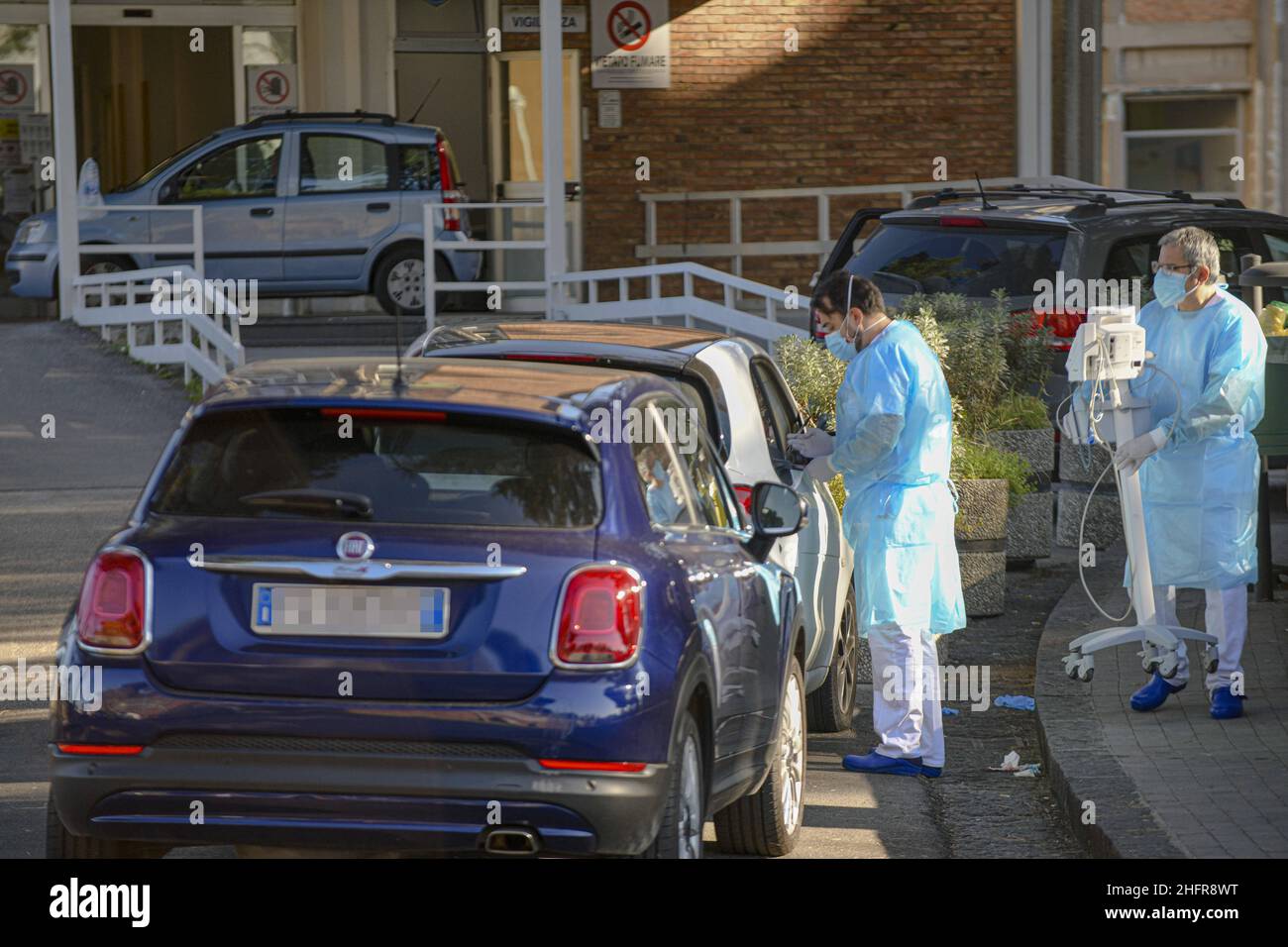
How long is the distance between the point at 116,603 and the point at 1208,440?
4812 mm

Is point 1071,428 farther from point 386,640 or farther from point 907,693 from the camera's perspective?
point 386,640

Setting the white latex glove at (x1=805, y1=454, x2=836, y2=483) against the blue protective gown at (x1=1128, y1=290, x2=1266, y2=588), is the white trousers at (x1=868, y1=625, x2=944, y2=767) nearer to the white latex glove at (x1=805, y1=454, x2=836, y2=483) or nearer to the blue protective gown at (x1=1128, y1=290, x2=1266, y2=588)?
the white latex glove at (x1=805, y1=454, x2=836, y2=483)

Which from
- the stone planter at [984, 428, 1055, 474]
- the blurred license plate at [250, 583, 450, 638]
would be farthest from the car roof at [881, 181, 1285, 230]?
the blurred license plate at [250, 583, 450, 638]

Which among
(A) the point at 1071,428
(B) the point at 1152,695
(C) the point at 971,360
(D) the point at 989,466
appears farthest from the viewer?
(C) the point at 971,360

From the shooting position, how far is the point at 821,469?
8039 mm

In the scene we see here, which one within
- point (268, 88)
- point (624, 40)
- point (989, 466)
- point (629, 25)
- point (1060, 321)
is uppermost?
point (629, 25)

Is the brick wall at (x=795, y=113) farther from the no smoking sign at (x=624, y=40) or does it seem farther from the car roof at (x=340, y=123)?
the car roof at (x=340, y=123)

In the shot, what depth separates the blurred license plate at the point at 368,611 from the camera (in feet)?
17.1

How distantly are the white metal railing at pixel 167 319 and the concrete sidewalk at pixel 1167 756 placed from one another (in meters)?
8.22

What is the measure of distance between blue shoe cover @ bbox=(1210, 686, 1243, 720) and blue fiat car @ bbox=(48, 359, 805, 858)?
3.56 meters

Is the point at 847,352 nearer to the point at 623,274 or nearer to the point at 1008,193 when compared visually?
the point at 1008,193

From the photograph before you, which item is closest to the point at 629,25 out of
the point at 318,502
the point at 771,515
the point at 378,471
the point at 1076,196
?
the point at 1076,196

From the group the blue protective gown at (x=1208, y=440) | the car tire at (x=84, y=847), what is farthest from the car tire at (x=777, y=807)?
the blue protective gown at (x=1208, y=440)

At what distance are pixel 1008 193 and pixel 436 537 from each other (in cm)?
926
